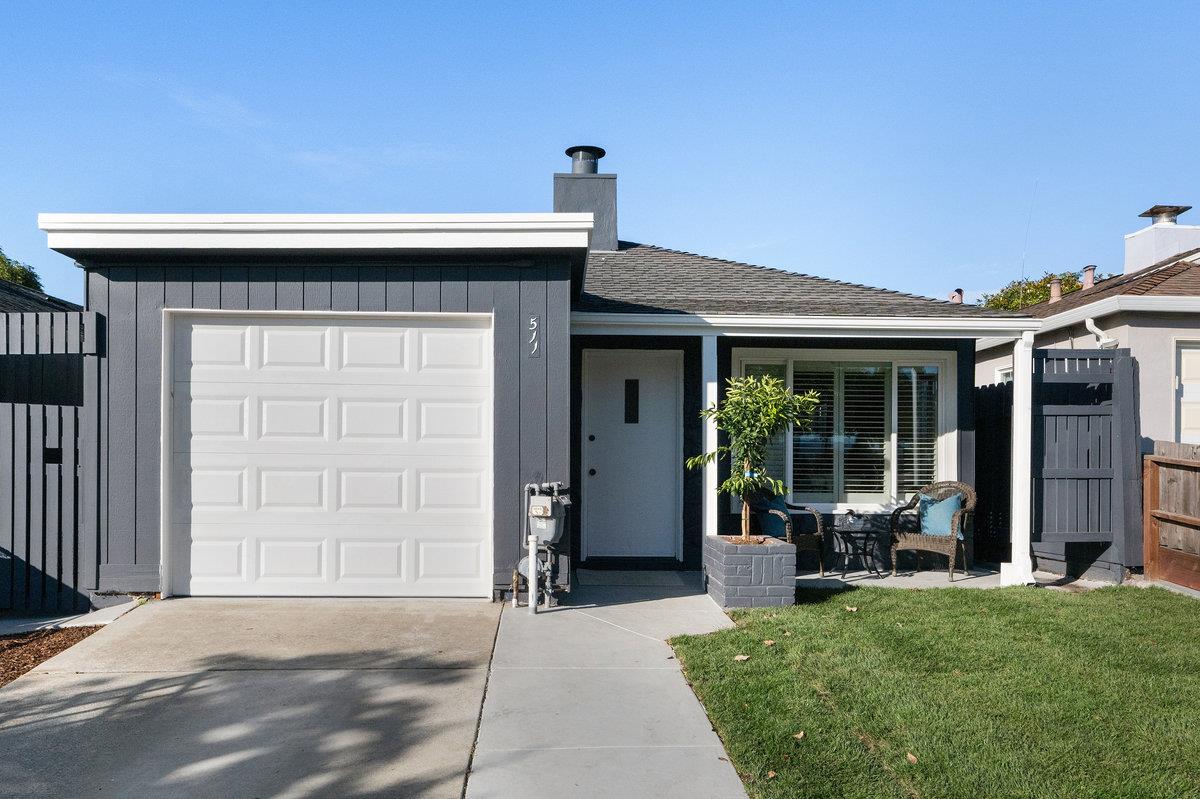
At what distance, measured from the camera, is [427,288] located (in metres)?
6.46

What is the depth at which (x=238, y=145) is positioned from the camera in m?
12.1

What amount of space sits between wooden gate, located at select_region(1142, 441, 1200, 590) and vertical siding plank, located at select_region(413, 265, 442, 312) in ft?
22.6

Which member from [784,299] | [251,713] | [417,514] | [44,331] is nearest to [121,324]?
[44,331]

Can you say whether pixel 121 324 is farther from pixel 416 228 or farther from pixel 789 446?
pixel 789 446

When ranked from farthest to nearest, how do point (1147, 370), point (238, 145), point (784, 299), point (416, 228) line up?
point (238, 145) < point (1147, 370) < point (784, 299) < point (416, 228)

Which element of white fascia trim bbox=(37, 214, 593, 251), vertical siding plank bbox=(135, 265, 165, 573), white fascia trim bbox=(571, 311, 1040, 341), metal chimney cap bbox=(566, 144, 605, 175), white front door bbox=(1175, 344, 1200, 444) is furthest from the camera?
metal chimney cap bbox=(566, 144, 605, 175)

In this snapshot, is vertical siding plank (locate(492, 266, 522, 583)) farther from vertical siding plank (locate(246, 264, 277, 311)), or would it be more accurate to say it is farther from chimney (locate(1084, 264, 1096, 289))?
chimney (locate(1084, 264, 1096, 289))

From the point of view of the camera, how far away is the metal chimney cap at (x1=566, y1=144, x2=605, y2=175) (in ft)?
33.8

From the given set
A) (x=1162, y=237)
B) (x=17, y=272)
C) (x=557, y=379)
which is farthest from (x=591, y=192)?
(x=17, y=272)

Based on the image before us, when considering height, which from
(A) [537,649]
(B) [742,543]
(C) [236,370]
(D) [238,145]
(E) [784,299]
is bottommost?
(A) [537,649]

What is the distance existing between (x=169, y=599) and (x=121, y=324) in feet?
7.38

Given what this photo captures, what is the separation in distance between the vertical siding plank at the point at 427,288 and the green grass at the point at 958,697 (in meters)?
3.29

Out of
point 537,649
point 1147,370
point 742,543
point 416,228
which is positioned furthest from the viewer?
point 1147,370

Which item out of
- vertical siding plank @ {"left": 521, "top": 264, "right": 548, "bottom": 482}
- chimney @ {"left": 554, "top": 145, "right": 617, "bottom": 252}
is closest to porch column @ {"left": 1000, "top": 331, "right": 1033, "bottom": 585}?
vertical siding plank @ {"left": 521, "top": 264, "right": 548, "bottom": 482}
